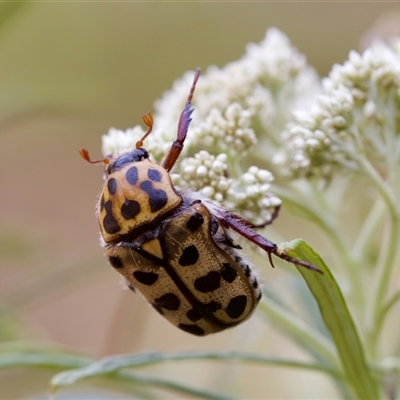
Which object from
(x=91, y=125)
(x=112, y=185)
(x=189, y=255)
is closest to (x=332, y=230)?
(x=189, y=255)

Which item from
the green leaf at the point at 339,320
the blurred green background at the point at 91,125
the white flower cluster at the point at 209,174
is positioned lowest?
the green leaf at the point at 339,320

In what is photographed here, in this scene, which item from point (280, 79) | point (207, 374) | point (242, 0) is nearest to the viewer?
point (280, 79)

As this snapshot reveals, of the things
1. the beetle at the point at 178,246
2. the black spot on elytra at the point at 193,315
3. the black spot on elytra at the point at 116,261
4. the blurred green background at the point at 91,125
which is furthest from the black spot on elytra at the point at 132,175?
the blurred green background at the point at 91,125

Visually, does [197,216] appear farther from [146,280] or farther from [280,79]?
[280,79]

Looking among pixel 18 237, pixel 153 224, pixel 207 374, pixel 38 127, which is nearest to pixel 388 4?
pixel 38 127

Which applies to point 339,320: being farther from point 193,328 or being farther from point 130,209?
point 130,209

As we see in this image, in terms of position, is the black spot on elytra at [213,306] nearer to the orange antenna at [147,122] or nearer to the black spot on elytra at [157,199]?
the black spot on elytra at [157,199]

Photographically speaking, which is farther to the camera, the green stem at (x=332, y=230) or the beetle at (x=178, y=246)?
the green stem at (x=332, y=230)
